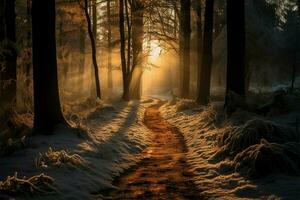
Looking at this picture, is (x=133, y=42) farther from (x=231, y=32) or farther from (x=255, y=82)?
(x=255, y=82)

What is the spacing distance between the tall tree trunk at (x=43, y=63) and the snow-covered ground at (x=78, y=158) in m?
0.50

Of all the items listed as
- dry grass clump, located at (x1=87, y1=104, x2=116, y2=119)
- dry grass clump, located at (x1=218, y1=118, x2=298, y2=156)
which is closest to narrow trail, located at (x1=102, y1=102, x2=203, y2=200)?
dry grass clump, located at (x1=218, y1=118, x2=298, y2=156)

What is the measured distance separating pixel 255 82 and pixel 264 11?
11.4 m

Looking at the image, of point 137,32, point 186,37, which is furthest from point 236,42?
point 137,32

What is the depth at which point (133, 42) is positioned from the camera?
31547mm

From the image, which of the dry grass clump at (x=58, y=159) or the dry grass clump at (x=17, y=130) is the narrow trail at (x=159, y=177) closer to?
the dry grass clump at (x=58, y=159)

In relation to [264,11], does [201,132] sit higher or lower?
lower

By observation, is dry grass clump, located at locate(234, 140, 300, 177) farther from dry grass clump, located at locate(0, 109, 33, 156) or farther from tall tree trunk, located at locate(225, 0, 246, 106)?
tall tree trunk, located at locate(225, 0, 246, 106)

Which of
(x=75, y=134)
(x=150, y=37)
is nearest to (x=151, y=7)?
(x=150, y=37)

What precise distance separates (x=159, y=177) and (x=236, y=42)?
7393mm

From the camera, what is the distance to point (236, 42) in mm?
15070

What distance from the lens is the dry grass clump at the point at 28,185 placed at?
7.23m

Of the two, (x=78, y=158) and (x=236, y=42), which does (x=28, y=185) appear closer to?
(x=78, y=158)

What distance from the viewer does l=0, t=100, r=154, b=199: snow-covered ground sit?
8203 millimetres
